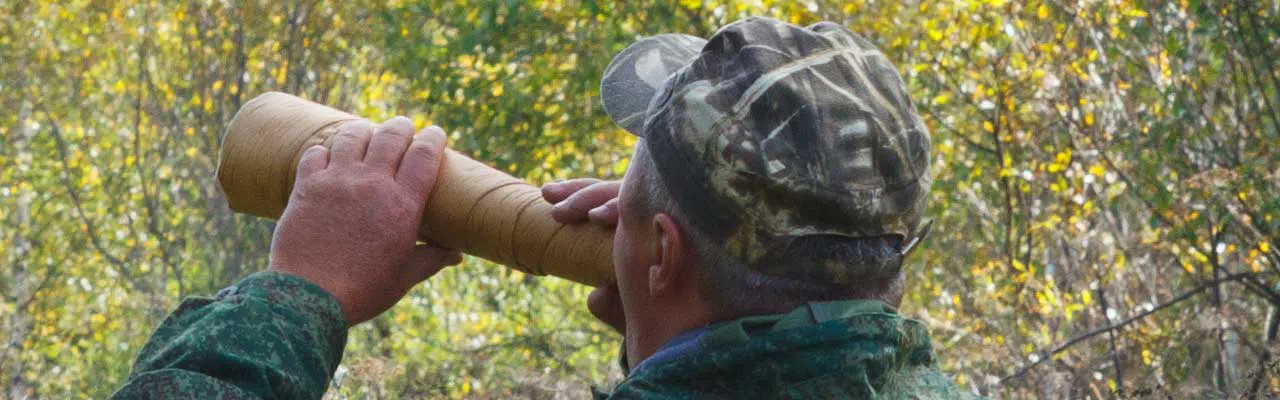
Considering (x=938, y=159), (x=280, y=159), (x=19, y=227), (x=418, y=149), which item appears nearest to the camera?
(x=418, y=149)

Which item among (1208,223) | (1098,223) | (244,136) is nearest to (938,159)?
(1098,223)

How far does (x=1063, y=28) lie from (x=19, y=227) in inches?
347

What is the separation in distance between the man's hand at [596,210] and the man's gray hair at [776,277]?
345 millimetres

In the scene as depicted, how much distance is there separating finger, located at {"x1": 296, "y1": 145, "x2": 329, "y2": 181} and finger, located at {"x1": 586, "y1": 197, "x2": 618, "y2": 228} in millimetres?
296

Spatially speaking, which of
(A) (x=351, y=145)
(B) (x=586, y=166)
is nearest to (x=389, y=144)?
(A) (x=351, y=145)

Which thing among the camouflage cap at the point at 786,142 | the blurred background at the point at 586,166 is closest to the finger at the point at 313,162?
the camouflage cap at the point at 786,142

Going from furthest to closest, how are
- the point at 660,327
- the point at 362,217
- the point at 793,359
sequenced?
1. the point at 362,217
2. the point at 660,327
3. the point at 793,359

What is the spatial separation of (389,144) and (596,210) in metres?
0.24

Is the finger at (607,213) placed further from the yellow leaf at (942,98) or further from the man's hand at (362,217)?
the yellow leaf at (942,98)

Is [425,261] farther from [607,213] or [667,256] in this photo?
[667,256]

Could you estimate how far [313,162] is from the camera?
183 centimetres

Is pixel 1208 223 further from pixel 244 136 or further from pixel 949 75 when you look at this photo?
pixel 244 136

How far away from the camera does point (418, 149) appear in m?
1.88

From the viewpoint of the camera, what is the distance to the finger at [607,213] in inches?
Answer: 75.7
